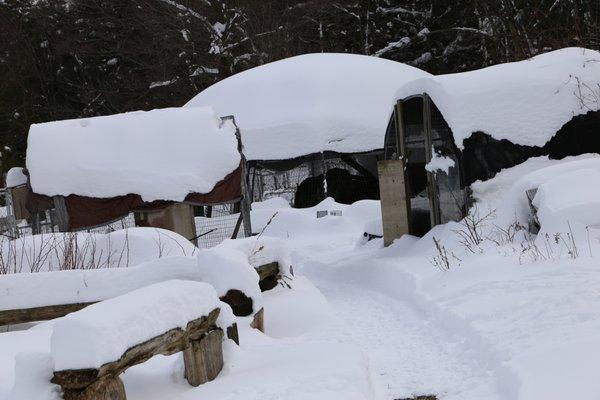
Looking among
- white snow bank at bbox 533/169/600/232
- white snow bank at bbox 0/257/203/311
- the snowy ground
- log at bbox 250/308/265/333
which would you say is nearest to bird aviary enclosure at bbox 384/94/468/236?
the snowy ground

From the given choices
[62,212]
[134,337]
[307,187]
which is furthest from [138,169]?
[134,337]

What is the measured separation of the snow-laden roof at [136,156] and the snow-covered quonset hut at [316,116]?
21.6 ft

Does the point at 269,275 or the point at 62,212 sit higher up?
the point at 62,212

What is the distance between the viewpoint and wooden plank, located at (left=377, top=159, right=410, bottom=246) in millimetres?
13289

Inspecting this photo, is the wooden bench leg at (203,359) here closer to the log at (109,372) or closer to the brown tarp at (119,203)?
the log at (109,372)

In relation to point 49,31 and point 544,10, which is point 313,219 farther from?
point 49,31

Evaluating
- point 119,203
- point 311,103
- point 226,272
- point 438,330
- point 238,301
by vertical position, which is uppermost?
point 311,103

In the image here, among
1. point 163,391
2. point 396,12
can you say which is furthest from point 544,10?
point 163,391

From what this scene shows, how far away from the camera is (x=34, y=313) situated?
224 inches

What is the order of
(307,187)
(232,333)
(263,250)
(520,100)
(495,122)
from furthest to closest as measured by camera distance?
(307,187) → (520,100) → (495,122) → (263,250) → (232,333)

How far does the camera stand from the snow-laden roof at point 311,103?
2034 centimetres

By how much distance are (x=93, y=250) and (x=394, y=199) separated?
7.24 meters

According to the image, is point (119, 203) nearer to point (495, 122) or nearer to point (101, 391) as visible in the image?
point (495, 122)

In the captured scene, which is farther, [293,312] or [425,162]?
[425,162]
